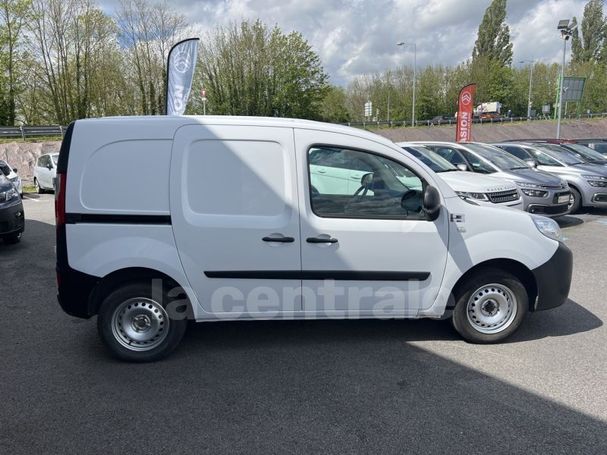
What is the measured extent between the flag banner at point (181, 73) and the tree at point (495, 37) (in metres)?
60.7

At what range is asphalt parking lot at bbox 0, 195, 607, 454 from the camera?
277 centimetres

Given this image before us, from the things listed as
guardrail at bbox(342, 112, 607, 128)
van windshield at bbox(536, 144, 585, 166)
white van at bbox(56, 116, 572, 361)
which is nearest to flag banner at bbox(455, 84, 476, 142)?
van windshield at bbox(536, 144, 585, 166)

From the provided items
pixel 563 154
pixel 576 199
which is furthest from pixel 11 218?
pixel 563 154

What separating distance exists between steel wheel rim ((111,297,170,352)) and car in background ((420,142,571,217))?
23.6ft

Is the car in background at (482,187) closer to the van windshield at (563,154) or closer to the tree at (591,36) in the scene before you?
the van windshield at (563,154)

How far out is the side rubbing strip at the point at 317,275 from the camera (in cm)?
366

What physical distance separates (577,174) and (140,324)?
36.1 feet

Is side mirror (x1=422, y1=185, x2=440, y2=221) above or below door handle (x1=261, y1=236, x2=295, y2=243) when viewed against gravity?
above

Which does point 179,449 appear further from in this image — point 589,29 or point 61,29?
point 589,29

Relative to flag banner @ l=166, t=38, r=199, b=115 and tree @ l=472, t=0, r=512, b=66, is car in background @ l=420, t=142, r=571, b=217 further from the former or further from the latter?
tree @ l=472, t=0, r=512, b=66

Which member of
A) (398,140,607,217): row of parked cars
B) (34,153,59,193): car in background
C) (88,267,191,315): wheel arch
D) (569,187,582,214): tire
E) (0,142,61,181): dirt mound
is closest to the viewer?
(88,267,191,315): wheel arch

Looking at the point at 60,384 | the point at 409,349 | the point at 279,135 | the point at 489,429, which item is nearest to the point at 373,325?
the point at 409,349

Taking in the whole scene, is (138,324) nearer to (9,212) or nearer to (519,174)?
(9,212)

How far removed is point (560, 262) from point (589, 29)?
8102 centimetres
